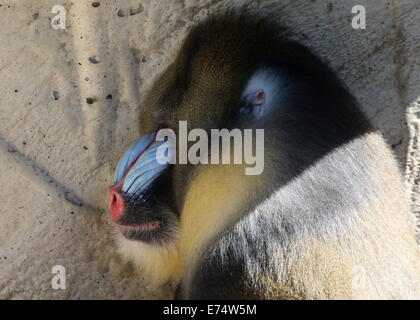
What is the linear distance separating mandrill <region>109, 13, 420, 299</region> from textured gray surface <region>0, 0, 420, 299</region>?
43 cm

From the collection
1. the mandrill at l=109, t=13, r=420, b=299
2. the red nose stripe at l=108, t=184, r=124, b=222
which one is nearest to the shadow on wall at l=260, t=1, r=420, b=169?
the mandrill at l=109, t=13, r=420, b=299

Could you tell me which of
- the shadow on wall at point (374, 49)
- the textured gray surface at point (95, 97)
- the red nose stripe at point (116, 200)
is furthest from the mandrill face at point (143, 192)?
the shadow on wall at point (374, 49)

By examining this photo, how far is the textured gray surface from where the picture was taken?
10.4 feet

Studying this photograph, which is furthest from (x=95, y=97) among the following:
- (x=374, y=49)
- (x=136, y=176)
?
(x=374, y=49)

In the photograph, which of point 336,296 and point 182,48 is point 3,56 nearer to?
point 182,48

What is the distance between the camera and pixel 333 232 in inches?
92.3

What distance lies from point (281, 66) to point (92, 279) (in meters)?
1.36

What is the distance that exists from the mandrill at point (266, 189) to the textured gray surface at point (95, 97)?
428mm

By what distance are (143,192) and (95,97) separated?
34.2 inches

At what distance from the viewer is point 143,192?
8.99 feet

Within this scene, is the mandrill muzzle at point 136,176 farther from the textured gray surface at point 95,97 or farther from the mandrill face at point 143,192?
the textured gray surface at point 95,97

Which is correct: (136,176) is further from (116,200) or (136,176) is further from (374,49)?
(374,49)

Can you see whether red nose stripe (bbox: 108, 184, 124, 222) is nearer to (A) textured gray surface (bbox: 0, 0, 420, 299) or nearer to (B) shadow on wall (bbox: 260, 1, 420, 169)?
(A) textured gray surface (bbox: 0, 0, 420, 299)

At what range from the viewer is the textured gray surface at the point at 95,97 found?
316 cm
